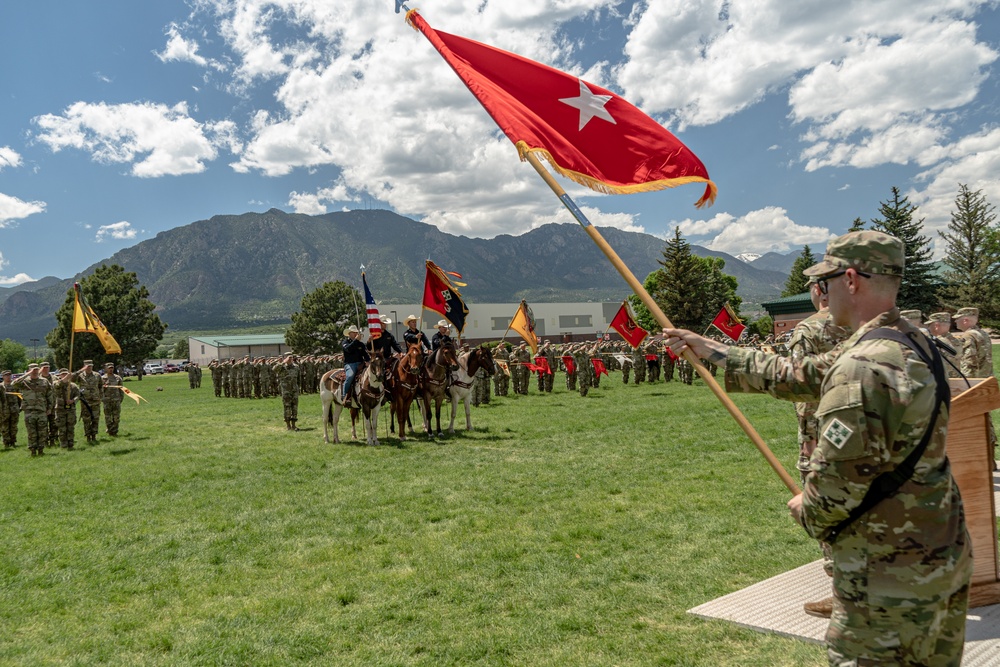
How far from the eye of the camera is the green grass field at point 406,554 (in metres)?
4.79

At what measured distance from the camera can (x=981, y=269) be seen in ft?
174

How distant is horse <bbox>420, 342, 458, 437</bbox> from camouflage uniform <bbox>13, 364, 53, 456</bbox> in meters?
9.09

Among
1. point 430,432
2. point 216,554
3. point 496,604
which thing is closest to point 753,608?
point 496,604

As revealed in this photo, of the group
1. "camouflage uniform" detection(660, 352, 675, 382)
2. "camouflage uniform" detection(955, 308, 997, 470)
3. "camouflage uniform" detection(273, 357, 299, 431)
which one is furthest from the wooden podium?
"camouflage uniform" detection(660, 352, 675, 382)

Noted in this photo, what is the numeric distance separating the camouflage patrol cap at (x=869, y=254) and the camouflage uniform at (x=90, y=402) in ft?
62.7

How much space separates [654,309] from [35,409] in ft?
55.3

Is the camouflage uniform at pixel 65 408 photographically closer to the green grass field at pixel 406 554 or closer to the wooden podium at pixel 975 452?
the green grass field at pixel 406 554

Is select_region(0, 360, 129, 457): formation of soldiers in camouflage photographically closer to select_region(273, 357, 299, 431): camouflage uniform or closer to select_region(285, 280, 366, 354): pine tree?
select_region(273, 357, 299, 431): camouflage uniform

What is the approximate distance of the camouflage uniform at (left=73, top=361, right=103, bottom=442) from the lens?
17.2 metres

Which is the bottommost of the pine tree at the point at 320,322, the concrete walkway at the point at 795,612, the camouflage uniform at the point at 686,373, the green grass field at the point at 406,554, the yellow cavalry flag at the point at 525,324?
the green grass field at the point at 406,554

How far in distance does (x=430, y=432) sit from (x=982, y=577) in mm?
12424

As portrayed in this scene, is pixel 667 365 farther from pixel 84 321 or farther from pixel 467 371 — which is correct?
pixel 84 321

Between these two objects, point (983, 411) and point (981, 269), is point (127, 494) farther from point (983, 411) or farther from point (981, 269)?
point (981, 269)

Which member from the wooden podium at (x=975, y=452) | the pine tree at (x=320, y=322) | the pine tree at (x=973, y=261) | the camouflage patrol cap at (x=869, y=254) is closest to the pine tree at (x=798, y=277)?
the pine tree at (x=973, y=261)
